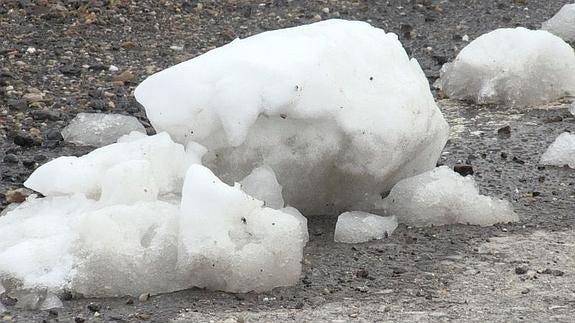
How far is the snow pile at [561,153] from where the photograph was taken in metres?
5.15

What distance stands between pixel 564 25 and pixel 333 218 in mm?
3813

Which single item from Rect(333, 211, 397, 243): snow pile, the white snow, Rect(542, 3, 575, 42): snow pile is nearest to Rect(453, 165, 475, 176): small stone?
Rect(333, 211, 397, 243): snow pile

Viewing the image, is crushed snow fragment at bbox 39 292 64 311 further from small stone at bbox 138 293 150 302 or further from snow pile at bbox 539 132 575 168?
snow pile at bbox 539 132 575 168

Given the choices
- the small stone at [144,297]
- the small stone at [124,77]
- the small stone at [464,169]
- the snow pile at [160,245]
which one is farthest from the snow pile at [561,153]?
the small stone at [124,77]

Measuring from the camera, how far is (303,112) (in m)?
4.12

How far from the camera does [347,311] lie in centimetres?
361

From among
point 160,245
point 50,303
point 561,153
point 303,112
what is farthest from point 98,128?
point 561,153

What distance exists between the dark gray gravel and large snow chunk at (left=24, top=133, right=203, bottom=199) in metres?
0.49

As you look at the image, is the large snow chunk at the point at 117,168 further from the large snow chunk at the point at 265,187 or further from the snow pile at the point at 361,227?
the snow pile at the point at 361,227

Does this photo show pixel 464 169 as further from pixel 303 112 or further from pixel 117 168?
pixel 117 168

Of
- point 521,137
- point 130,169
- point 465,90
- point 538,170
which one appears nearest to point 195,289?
point 130,169

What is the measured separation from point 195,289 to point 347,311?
1.67 ft

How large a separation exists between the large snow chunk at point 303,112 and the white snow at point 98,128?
1.22m

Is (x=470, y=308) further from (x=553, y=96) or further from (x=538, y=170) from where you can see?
(x=553, y=96)
